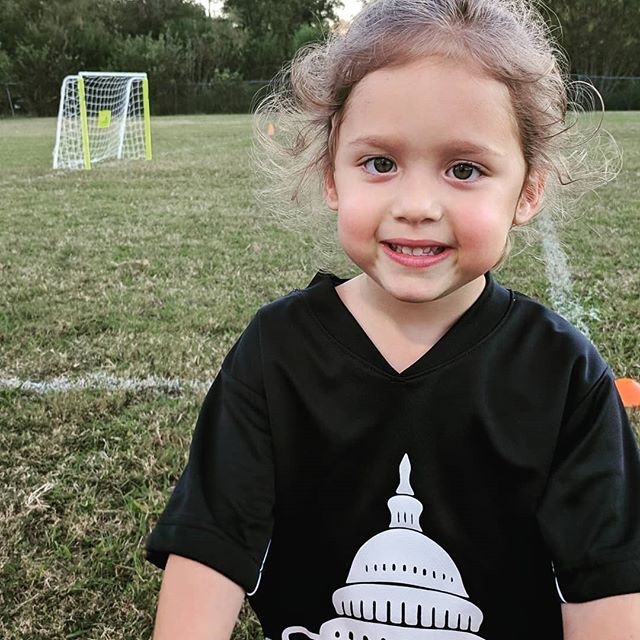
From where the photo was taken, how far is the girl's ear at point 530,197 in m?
1.46

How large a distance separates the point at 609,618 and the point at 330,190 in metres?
0.91

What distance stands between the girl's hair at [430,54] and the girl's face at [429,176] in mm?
35

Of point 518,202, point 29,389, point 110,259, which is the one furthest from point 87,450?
point 110,259

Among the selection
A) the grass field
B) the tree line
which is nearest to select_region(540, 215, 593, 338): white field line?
the grass field

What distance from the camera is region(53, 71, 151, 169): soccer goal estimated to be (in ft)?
37.7

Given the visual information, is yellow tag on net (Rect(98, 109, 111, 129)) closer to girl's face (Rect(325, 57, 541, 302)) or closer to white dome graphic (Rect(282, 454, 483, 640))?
girl's face (Rect(325, 57, 541, 302))

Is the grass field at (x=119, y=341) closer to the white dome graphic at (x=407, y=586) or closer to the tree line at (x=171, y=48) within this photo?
the white dome graphic at (x=407, y=586)

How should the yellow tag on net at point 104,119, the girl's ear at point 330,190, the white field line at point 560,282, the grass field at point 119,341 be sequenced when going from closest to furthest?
the girl's ear at point 330,190
the grass field at point 119,341
the white field line at point 560,282
the yellow tag on net at point 104,119

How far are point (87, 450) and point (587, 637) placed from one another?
1.74m

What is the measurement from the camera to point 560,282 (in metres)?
4.38

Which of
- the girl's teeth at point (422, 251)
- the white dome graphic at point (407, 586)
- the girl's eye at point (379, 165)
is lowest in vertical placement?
the white dome graphic at point (407, 586)

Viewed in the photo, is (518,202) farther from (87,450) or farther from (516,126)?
(87,450)

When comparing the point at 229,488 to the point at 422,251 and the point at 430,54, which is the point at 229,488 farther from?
the point at 430,54

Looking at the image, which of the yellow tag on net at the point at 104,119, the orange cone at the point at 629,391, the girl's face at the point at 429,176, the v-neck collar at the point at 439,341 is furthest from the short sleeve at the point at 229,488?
the yellow tag on net at the point at 104,119
